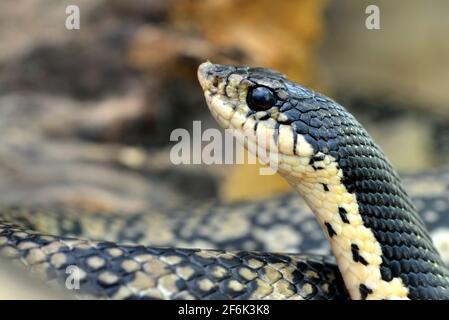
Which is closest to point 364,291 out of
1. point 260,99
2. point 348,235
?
point 348,235

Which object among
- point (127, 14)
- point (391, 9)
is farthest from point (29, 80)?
point (391, 9)

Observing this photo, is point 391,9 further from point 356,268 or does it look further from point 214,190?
point 356,268

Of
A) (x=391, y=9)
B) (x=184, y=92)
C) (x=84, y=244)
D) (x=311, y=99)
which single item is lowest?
(x=84, y=244)

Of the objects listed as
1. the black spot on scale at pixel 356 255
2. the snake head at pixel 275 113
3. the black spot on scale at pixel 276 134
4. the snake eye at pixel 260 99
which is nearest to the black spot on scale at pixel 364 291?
the black spot on scale at pixel 356 255

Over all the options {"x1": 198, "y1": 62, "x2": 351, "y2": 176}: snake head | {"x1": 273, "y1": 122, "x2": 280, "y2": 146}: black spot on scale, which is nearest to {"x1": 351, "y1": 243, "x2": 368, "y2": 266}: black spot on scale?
{"x1": 198, "y1": 62, "x2": 351, "y2": 176}: snake head

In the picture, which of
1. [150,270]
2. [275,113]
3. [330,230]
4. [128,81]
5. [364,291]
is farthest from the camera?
[128,81]

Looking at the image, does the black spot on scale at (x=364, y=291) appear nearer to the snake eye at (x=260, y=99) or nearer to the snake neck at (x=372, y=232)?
the snake neck at (x=372, y=232)

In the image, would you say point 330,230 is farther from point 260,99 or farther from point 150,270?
point 150,270
